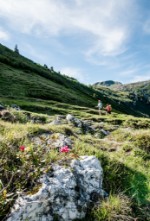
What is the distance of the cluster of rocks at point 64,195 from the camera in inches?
296

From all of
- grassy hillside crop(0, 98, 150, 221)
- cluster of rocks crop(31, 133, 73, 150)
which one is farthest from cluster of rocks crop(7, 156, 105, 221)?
cluster of rocks crop(31, 133, 73, 150)

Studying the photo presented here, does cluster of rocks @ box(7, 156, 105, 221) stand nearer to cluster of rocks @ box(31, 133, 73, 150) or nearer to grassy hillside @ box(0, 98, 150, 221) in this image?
grassy hillside @ box(0, 98, 150, 221)

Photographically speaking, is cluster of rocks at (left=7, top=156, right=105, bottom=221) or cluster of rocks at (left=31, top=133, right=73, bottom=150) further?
cluster of rocks at (left=31, top=133, right=73, bottom=150)

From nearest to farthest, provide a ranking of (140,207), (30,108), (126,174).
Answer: (140,207) → (126,174) → (30,108)

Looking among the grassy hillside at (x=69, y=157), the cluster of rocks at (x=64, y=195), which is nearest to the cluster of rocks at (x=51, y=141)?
the grassy hillside at (x=69, y=157)

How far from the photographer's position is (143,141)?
17.2 metres

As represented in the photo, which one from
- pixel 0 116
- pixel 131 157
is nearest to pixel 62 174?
pixel 131 157

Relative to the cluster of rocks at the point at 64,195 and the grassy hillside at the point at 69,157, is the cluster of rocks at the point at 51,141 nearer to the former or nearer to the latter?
the grassy hillside at the point at 69,157

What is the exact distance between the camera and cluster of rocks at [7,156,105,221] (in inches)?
296

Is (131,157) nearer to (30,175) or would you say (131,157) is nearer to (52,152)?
(52,152)

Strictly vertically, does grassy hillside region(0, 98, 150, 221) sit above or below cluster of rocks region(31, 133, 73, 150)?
below

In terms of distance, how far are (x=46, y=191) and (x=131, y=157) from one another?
7411mm

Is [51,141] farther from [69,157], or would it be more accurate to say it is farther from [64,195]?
[64,195]

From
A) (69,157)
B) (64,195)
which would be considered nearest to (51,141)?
(69,157)
